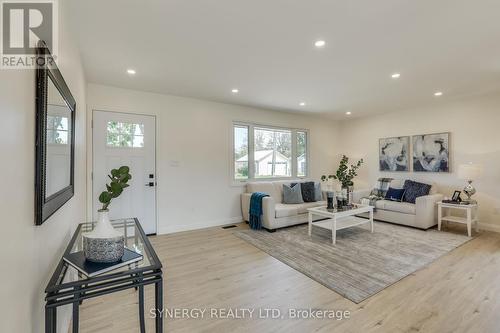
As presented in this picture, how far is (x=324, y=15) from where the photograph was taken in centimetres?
210

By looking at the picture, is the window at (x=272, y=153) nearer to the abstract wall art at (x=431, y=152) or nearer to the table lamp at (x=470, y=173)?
the abstract wall art at (x=431, y=152)

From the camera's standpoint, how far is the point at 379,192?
532 cm

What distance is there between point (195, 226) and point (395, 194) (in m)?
4.03

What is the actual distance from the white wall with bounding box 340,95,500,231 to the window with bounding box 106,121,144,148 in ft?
17.4

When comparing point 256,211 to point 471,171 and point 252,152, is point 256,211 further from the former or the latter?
point 471,171

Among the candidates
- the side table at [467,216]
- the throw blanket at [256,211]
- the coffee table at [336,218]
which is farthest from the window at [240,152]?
the side table at [467,216]

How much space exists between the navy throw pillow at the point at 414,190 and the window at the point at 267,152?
224 cm

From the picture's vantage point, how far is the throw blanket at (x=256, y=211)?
4469 millimetres

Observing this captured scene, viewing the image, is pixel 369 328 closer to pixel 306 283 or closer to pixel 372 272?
pixel 306 283

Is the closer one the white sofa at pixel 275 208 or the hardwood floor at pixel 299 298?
the hardwood floor at pixel 299 298

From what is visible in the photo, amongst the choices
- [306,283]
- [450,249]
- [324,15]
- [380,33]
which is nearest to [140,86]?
[324,15]

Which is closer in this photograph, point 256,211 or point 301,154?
point 256,211

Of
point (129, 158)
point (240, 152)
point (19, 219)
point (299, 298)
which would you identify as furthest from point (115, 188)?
point (240, 152)

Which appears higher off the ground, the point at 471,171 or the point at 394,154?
the point at 394,154
